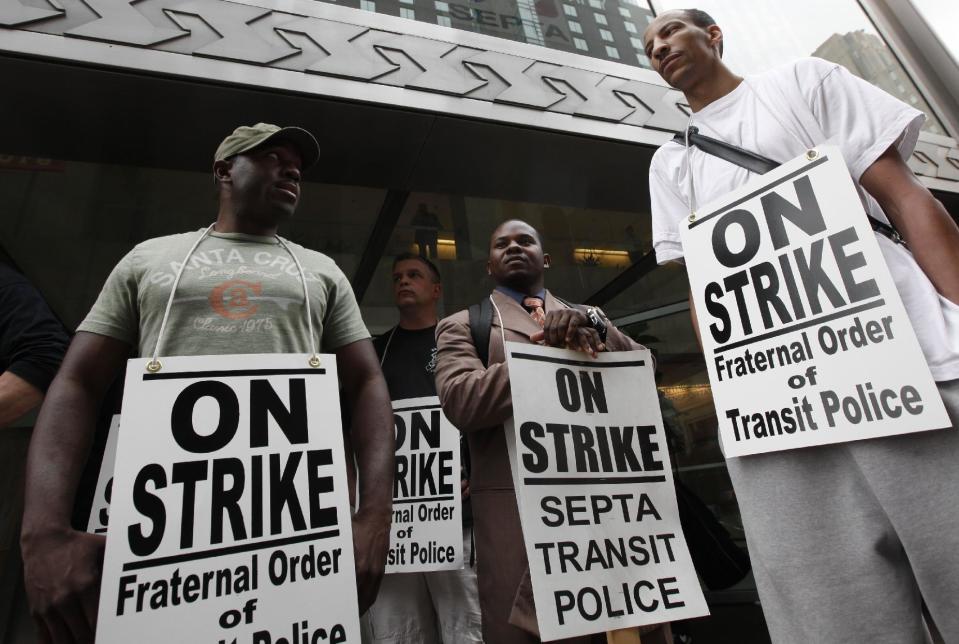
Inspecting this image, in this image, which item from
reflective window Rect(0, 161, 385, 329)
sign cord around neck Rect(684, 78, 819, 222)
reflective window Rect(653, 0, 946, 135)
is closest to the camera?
sign cord around neck Rect(684, 78, 819, 222)

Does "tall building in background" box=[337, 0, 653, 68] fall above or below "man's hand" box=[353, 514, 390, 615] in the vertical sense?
above

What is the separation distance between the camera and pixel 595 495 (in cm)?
151

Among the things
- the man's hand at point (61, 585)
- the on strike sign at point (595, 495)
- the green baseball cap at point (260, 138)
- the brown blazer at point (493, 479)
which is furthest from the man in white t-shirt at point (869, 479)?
the man's hand at point (61, 585)

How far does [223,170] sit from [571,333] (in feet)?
4.38

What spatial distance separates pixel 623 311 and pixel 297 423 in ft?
17.7

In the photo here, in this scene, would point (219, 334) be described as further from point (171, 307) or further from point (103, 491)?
point (103, 491)

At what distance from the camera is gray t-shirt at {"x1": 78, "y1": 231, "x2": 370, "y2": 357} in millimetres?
1391

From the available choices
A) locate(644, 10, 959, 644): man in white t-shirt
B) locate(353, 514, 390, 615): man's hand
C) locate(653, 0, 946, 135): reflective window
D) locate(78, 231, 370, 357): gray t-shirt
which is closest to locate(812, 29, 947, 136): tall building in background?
locate(653, 0, 946, 135): reflective window

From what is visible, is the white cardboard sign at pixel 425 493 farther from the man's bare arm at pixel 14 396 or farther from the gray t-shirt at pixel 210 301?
the man's bare arm at pixel 14 396

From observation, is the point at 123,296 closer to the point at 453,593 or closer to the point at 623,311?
the point at 453,593

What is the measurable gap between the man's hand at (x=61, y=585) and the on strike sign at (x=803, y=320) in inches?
61.8

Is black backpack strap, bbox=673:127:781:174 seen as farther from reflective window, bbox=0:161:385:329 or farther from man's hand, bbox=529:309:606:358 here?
reflective window, bbox=0:161:385:329

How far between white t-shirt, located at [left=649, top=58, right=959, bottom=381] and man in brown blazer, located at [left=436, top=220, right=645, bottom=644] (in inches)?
18.6

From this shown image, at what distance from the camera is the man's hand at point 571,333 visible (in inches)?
66.1
